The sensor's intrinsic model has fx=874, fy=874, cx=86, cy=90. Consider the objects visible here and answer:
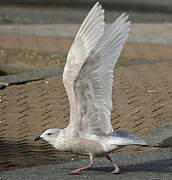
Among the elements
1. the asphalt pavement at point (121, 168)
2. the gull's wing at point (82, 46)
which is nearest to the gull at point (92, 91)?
the gull's wing at point (82, 46)

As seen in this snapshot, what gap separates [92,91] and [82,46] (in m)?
0.45

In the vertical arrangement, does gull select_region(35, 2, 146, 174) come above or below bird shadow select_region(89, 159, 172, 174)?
above

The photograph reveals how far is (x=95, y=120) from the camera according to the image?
7.60m

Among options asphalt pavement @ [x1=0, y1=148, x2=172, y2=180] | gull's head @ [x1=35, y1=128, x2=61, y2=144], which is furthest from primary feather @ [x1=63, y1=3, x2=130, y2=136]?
asphalt pavement @ [x1=0, y1=148, x2=172, y2=180]

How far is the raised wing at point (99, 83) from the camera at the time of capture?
24.6ft

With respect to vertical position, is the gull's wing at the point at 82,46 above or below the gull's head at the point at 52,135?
above

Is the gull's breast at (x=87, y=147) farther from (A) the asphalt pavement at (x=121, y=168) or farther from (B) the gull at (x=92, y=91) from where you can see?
(A) the asphalt pavement at (x=121, y=168)

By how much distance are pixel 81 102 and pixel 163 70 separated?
5.15 meters

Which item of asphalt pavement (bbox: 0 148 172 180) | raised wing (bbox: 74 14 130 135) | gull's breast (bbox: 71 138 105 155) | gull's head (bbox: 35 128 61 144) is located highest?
raised wing (bbox: 74 14 130 135)

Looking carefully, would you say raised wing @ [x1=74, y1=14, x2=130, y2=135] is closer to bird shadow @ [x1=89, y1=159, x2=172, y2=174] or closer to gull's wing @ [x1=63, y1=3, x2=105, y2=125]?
gull's wing @ [x1=63, y1=3, x2=105, y2=125]

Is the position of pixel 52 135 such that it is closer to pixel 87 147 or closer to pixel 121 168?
pixel 87 147

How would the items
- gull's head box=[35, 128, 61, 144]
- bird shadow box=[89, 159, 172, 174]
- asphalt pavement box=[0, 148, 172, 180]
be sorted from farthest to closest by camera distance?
bird shadow box=[89, 159, 172, 174] < gull's head box=[35, 128, 61, 144] < asphalt pavement box=[0, 148, 172, 180]

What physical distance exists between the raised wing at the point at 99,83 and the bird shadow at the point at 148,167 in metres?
0.39

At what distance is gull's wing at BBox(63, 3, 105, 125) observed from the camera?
7.49 m
